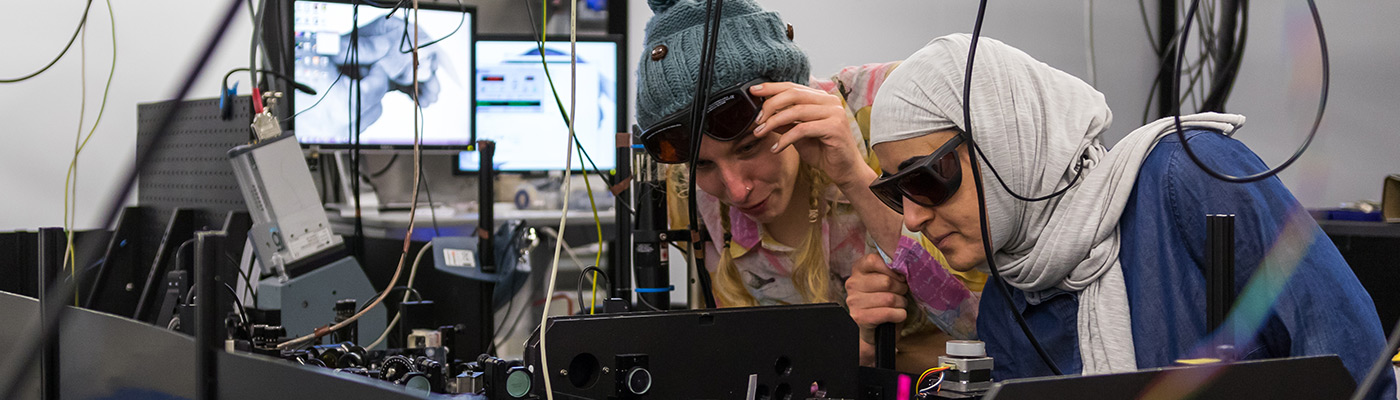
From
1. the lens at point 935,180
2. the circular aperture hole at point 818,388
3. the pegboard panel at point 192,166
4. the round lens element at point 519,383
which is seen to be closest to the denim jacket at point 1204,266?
the lens at point 935,180

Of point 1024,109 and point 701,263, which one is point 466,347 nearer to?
point 701,263

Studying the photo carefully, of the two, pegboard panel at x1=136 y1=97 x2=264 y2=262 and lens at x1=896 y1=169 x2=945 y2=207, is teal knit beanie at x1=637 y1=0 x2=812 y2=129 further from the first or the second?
pegboard panel at x1=136 y1=97 x2=264 y2=262

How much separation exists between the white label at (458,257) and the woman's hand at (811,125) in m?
0.69

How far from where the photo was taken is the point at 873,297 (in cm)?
123

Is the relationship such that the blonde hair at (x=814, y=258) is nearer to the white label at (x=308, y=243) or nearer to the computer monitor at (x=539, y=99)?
the white label at (x=308, y=243)

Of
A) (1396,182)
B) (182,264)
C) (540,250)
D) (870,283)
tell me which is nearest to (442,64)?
(540,250)

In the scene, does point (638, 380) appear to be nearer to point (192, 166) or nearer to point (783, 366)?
point (783, 366)

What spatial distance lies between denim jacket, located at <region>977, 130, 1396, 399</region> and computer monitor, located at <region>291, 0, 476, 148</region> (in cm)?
171

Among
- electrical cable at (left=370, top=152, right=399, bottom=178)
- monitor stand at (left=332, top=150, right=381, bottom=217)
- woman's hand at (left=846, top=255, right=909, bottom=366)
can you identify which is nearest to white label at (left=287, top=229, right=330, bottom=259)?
woman's hand at (left=846, top=255, right=909, bottom=366)

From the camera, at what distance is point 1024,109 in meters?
1.06

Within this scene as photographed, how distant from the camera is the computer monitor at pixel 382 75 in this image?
7.76 ft

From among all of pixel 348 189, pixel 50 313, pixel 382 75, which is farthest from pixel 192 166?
pixel 348 189

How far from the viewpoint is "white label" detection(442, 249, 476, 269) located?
1.75 metres

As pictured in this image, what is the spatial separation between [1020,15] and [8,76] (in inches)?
88.1
